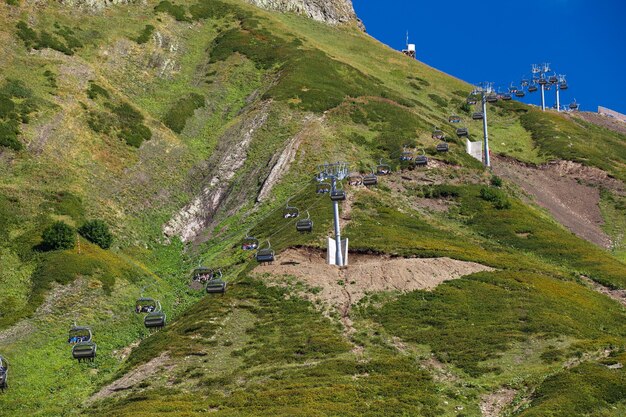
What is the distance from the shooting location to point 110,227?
339 feet

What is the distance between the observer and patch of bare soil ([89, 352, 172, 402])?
66875mm

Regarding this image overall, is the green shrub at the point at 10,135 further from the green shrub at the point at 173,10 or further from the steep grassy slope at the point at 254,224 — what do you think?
the green shrub at the point at 173,10

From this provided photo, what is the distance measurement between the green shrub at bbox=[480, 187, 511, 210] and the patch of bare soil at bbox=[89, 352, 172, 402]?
168 ft

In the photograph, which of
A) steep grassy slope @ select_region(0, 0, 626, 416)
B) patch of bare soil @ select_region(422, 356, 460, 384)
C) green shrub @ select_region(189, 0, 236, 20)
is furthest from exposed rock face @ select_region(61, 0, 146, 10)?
patch of bare soil @ select_region(422, 356, 460, 384)

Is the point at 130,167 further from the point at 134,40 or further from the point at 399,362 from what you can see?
the point at 399,362

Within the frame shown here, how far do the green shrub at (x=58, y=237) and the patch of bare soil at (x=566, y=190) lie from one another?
63205mm

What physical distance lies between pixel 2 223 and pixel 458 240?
152ft

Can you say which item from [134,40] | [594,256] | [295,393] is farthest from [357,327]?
[134,40]

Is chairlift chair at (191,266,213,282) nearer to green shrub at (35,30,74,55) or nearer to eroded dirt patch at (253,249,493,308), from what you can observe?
eroded dirt patch at (253,249,493,308)

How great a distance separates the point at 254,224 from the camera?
103812 mm

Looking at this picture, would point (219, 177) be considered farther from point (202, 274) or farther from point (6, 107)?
point (202, 274)

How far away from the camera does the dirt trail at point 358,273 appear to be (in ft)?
259

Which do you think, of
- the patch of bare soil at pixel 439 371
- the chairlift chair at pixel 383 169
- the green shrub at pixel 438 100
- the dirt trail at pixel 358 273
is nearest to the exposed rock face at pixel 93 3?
the green shrub at pixel 438 100

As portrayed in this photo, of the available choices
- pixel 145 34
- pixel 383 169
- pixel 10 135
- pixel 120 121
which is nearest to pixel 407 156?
pixel 383 169
